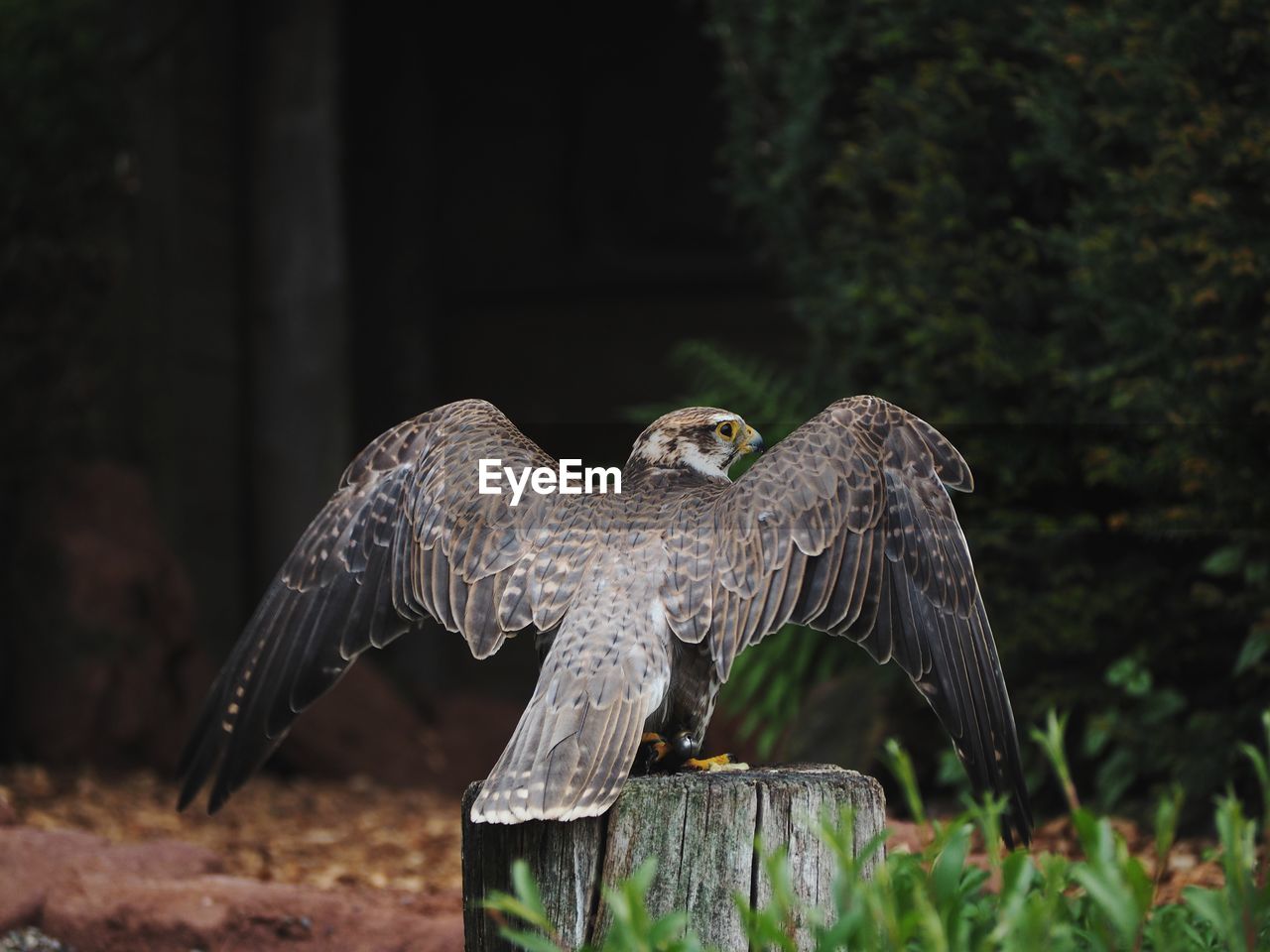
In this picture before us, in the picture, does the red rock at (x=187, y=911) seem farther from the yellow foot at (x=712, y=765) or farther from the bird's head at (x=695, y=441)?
the bird's head at (x=695, y=441)

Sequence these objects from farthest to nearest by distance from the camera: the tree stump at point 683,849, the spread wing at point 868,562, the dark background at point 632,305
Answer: the dark background at point 632,305
the spread wing at point 868,562
the tree stump at point 683,849

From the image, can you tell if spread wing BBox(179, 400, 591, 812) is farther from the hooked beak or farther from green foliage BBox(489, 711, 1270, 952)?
green foliage BBox(489, 711, 1270, 952)

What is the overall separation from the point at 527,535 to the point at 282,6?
16.6 feet

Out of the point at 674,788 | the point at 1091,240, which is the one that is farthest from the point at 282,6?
the point at 674,788

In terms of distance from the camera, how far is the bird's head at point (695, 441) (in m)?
3.37

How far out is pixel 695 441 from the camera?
337 cm

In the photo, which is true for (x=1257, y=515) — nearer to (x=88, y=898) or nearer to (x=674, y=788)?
(x=674, y=788)

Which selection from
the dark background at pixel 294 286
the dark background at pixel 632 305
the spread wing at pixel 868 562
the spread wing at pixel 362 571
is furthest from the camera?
the dark background at pixel 294 286

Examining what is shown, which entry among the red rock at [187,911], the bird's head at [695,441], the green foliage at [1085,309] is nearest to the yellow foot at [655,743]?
the bird's head at [695,441]

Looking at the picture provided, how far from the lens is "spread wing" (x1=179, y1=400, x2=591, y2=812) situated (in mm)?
3309

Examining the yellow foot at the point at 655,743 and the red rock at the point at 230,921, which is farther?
the red rock at the point at 230,921

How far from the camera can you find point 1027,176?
4.75 m

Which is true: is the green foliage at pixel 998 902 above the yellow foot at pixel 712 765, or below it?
below

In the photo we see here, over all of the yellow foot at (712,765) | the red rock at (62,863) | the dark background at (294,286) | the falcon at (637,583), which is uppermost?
the dark background at (294,286)
